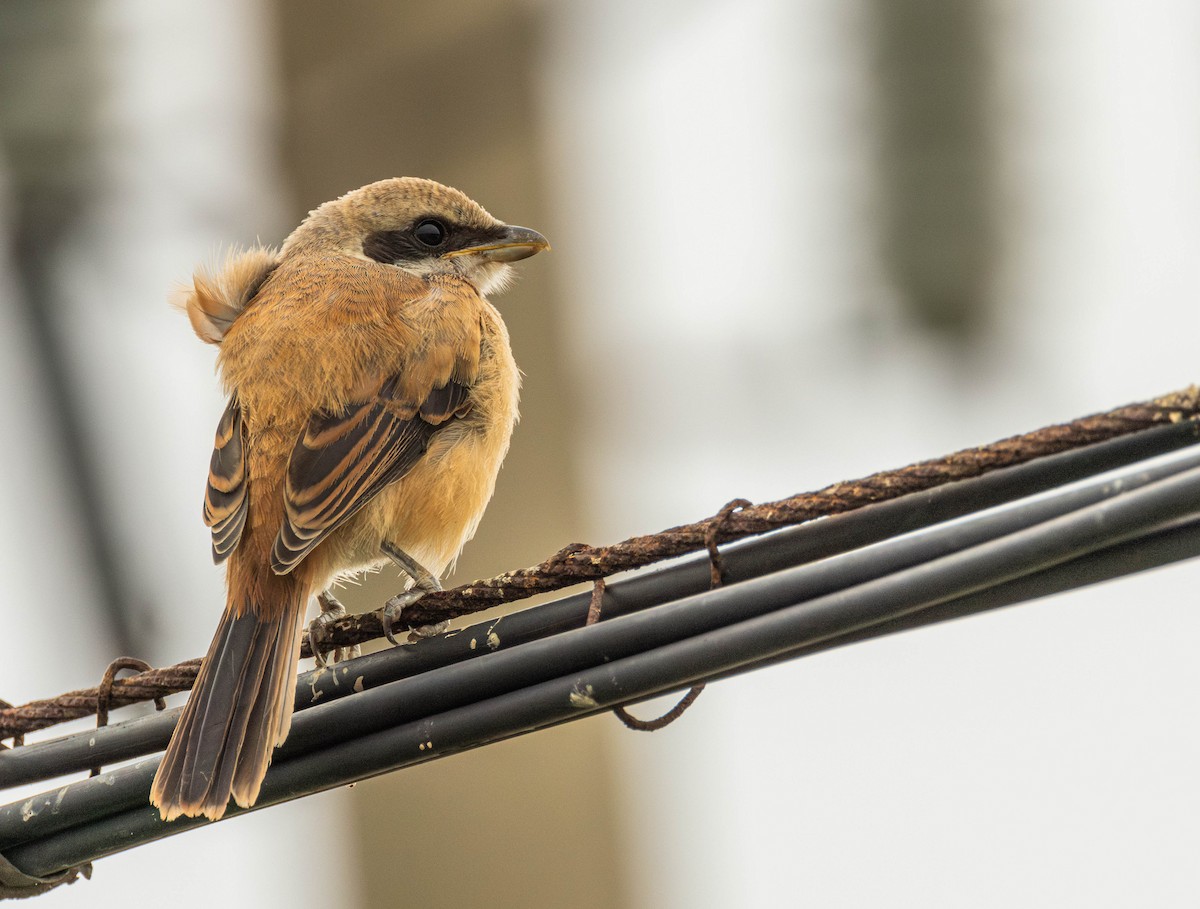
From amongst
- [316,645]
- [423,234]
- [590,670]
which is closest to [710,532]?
[590,670]

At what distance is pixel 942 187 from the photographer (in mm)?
7539

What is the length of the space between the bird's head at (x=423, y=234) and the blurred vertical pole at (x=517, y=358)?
1.32 meters

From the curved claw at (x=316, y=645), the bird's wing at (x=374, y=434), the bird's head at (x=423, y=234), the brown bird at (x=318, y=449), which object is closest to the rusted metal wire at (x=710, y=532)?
the brown bird at (x=318, y=449)

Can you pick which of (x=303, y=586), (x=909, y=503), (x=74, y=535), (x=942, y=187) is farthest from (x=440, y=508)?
(x=942, y=187)

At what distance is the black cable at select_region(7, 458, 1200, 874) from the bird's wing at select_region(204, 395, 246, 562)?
1.07 meters

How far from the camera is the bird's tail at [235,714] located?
2836 millimetres

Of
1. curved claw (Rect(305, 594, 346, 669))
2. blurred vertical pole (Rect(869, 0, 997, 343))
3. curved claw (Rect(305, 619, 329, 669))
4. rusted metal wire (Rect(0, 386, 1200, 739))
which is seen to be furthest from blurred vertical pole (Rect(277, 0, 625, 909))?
rusted metal wire (Rect(0, 386, 1200, 739))

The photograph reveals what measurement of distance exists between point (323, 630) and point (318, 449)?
51 centimetres

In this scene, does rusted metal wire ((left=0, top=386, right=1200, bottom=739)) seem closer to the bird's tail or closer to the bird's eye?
the bird's tail

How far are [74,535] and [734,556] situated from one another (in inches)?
211

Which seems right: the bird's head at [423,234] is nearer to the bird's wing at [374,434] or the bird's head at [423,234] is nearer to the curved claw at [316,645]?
the bird's wing at [374,434]

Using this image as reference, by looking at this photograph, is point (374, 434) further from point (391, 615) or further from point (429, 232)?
point (429, 232)

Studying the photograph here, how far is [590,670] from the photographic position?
2473 millimetres

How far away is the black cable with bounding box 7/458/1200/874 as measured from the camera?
6.66 ft
